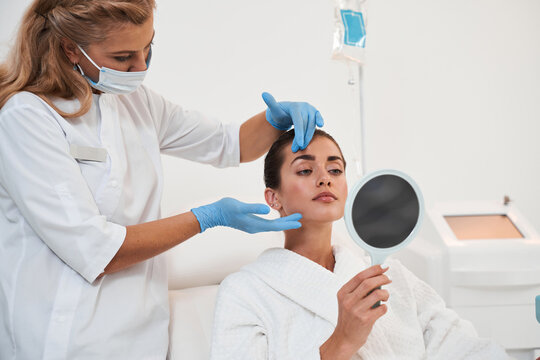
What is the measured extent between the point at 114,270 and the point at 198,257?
22.9 inches

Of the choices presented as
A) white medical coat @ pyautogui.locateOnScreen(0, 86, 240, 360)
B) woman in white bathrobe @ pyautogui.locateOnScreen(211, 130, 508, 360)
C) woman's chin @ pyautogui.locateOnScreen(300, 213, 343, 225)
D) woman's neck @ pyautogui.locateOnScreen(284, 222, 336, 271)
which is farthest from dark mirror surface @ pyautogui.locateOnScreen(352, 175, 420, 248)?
white medical coat @ pyautogui.locateOnScreen(0, 86, 240, 360)

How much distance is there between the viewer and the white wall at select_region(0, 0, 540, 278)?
6.86 ft

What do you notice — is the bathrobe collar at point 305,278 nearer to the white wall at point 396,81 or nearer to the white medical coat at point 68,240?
the white medical coat at point 68,240

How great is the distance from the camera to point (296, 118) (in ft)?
4.28

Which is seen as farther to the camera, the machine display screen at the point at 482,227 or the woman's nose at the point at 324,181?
the machine display screen at the point at 482,227

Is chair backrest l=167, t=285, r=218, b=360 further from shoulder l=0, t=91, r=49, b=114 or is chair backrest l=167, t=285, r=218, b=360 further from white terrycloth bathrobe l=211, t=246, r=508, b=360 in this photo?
shoulder l=0, t=91, r=49, b=114

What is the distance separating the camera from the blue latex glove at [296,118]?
4.21 ft

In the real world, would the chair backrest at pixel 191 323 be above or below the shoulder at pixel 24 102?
below

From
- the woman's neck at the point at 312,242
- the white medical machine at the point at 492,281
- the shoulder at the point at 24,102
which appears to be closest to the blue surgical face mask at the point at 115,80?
the shoulder at the point at 24,102

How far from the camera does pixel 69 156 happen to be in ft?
3.53

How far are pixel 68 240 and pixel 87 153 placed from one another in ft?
0.71

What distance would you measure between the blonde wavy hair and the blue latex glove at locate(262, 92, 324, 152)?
43 cm

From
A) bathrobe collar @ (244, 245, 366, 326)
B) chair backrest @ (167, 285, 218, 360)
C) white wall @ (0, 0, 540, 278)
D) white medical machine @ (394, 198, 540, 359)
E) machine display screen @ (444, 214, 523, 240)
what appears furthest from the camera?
white wall @ (0, 0, 540, 278)

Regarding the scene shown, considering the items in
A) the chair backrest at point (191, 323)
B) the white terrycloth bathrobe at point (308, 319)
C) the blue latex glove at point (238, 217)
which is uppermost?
the blue latex glove at point (238, 217)
